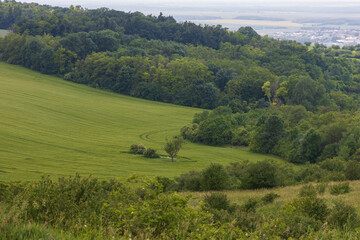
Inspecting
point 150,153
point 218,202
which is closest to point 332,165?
point 150,153

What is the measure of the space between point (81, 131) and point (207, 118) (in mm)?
21221

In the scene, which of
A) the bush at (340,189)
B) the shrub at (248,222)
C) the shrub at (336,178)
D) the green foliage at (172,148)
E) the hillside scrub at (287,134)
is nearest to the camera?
the shrub at (248,222)

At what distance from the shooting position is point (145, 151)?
52781mm

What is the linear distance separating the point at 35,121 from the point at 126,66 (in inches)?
1649

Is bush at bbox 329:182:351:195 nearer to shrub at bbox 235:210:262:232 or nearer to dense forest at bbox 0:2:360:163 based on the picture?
shrub at bbox 235:210:262:232

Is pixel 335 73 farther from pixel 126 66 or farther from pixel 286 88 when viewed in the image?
pixel 126 66

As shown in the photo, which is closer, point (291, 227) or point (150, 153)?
point (291, 227)

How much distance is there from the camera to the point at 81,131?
215 feet

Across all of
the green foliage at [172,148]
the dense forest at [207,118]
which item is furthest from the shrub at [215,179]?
the green foliage at [172,148]

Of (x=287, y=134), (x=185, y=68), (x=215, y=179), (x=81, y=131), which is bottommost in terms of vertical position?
(x=81, y=131)

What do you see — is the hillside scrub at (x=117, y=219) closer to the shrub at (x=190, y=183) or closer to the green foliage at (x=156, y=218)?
the green foliage at (x=156, y=218)

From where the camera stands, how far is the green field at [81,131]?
43.9m

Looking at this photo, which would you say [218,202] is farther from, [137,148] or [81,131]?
[81,131]

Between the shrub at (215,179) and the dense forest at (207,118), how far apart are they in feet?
0.27
